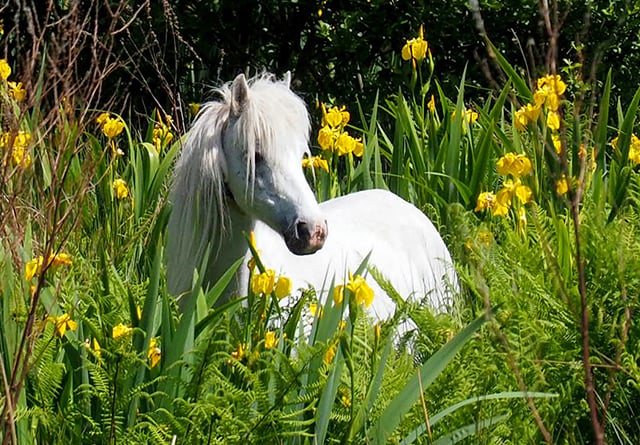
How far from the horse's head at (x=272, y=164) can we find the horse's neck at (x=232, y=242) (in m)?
0.06

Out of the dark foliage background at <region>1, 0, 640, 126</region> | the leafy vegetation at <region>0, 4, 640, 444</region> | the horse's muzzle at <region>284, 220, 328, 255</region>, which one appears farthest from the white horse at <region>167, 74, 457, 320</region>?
the dark foliage background at <region>1, 0, 640, 126</region>

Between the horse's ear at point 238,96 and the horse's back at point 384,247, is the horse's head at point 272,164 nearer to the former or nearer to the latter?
the horse's ear at point 238,96

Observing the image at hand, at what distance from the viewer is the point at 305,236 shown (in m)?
3.07

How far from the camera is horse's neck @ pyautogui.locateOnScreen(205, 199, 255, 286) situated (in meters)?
3.37

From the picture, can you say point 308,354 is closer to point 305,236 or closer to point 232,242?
Result: point 305,236

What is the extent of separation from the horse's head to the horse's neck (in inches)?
2.3

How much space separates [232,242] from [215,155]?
0.86 feet

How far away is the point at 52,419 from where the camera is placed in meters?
2.33

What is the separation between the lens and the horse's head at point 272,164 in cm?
311

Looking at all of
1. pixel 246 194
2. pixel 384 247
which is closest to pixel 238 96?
pixel 246 194

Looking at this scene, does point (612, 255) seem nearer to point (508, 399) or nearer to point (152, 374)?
point (508, 399)

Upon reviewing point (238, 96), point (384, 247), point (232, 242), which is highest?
point (238, 96)

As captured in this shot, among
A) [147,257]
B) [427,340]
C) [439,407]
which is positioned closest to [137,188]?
[147,257]

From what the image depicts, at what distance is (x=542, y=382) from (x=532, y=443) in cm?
13
